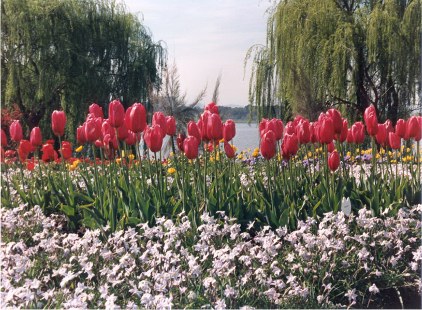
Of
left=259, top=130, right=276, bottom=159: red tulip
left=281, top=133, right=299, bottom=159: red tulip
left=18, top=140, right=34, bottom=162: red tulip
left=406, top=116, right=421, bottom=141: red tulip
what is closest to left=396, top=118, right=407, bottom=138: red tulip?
left=406, top=116, right=421, bottom=141: red tulip

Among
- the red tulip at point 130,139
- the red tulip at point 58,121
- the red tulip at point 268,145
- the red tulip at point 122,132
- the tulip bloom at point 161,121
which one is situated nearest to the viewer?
the red tulip at point 268,145

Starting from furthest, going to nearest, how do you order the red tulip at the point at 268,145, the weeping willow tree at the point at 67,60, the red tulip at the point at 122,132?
the weeping willow tree at the point at 67,60, the red tulip at the point at 122,132, the red tulip at the point at 268,145

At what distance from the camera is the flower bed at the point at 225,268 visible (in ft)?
8.54

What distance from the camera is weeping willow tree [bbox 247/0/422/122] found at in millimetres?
12336

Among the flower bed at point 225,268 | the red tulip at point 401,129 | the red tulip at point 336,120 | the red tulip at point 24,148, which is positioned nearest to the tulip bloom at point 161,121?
the flower bed at point 225,268

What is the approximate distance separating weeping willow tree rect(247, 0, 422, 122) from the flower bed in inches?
370

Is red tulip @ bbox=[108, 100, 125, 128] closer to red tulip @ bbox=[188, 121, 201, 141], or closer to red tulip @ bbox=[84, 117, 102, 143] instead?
red tulip @ bbox=[84, 117, 102, 143]

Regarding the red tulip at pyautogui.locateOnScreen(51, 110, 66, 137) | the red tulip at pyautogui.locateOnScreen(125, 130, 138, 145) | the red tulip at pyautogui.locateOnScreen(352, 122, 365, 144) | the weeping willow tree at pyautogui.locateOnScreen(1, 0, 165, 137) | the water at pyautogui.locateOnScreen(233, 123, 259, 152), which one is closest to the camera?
the red tulip at pyautogui.locateOnScreen(51, 110, 66, 137)

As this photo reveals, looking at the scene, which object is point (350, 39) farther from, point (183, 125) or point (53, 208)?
point (53, 208)

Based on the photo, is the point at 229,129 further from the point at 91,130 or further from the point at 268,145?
the point at 91,130

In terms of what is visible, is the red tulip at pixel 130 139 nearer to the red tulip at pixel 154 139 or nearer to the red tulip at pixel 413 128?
the red tulip at pixel 154 139

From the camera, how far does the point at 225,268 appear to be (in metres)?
2.83

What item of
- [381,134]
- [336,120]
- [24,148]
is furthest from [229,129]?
[24,148]

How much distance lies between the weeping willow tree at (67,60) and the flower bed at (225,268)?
436 inches
